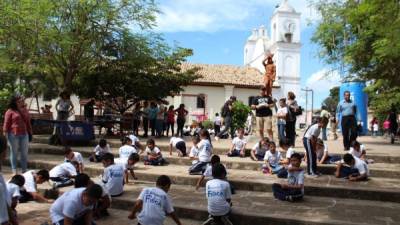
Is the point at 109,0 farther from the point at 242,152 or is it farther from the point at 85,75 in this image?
the point at 242,152

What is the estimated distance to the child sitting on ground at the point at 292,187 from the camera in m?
7.72

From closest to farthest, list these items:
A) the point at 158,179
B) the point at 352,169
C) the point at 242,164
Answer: the point at 158,179, the point at 352,169, the point at 242,164

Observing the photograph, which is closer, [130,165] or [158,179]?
[158,179]

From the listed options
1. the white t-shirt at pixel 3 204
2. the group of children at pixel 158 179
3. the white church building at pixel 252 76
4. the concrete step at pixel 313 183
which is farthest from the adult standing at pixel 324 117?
the white church building at pixel 252 76

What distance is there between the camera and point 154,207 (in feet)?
18.7

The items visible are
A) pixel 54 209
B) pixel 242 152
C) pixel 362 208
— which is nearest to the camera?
pixel 54 209

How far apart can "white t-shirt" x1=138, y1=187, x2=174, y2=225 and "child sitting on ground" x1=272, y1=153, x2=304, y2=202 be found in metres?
2.69

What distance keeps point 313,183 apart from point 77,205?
4.91 m

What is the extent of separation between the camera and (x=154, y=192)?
19.1 feet

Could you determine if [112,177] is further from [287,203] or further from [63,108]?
[63,108]

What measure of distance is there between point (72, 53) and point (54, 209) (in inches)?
462

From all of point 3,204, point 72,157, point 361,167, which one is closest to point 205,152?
point 72,157

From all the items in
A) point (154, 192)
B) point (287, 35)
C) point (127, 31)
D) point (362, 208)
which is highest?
point (287, 35)

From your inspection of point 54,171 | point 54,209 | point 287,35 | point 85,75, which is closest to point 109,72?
point 85,75
